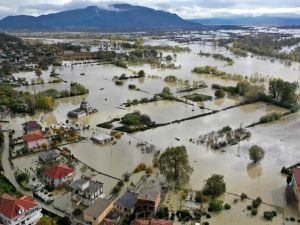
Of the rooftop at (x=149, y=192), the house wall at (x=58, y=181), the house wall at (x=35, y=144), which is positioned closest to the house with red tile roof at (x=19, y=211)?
the house wall at (x=58, y=181)

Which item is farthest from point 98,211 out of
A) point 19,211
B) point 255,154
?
A: point 255,154

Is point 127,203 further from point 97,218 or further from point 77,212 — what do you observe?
point 77,212

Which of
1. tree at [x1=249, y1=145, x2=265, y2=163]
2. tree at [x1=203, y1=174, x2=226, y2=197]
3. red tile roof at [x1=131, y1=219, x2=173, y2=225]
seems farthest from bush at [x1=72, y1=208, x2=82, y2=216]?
tree at [x1=249, y1=145, x2=265, y2=163]

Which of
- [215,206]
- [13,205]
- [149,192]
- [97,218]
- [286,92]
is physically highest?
[286,92]

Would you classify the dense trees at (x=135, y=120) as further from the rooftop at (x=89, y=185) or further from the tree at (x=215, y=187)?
the tree at (x=215, y=187)

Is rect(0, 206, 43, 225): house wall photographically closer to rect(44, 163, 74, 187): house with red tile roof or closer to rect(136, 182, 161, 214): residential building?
rect(44, 163, 74, 187): house with red tile roof

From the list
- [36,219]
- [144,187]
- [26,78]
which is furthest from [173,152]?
[26,78]
